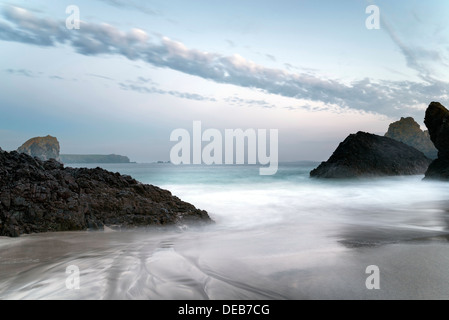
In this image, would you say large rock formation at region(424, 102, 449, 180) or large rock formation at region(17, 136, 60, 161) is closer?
large rock formation at region(424, 102, 449, 180)

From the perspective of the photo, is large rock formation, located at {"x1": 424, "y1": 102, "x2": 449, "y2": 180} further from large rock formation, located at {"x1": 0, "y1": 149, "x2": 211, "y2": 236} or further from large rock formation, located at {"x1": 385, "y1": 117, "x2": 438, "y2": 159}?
large rock formation, located at {"x1": 385, "y1": 117, "x2": 438, "y2": 159}

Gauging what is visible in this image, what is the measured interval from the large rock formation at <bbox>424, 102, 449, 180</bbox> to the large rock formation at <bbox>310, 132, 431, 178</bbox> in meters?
5.37

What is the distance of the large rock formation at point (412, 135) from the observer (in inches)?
2608

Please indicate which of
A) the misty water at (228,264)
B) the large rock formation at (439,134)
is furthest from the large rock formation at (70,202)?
the large rock formation at (439,134)

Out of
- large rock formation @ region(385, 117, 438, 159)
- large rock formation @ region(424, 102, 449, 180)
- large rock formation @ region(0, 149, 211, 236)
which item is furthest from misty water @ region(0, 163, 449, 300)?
large rock formation @ region(385, 117, 438, 159)

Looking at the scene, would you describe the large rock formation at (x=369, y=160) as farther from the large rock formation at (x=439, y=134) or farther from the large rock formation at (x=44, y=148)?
the large rock formation at (x=44, y=148)

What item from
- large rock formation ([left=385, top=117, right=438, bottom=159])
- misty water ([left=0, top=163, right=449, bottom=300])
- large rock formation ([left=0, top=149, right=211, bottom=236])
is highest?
large rock formation ([left=385, top=117, right=438, bottom=159])

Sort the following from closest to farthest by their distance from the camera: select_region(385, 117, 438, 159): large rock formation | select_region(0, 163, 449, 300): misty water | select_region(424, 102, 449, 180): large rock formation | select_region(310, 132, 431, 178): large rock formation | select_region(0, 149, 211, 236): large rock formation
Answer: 1. select_region(0, 163, 449, 300): misty water
2. select_region(0, 149, 211, 236): large rock formation
3. select_region(424, 102, 449, 180): large rock formation
4. select_region(310, 132, 431, 178): large rock formation
5. select_region(385, 117, 438, 159): large rock formation

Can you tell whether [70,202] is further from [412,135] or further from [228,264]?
[412,135]

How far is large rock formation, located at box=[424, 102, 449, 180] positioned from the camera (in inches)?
861

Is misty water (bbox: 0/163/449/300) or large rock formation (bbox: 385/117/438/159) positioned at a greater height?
large rock formation (bbox: 385/117/438/159)

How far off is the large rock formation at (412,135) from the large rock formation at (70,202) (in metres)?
74.1
